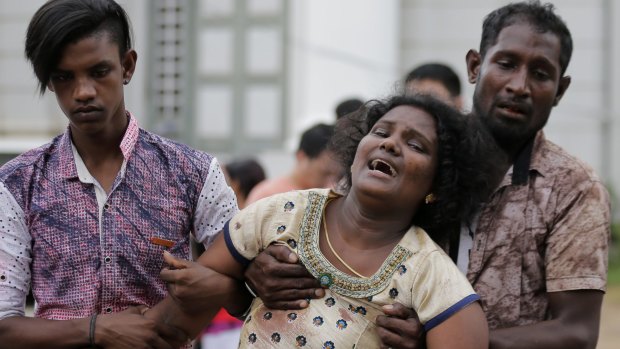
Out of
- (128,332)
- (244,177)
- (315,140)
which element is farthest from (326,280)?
(244,177)

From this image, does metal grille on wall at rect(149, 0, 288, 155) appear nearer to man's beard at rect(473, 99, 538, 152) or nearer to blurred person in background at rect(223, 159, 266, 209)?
blurred person in background at rect(223, 159, 266, 209)

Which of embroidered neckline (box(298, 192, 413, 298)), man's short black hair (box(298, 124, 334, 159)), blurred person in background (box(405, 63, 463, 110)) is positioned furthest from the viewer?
man's short black hair (box(298, 124, 334, 159))

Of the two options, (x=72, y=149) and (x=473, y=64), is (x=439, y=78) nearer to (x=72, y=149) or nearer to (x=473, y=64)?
(x=473, y=64)

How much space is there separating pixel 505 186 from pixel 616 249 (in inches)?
413

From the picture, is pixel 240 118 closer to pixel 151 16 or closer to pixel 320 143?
pixel 151 16

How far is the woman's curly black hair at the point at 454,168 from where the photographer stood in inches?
120

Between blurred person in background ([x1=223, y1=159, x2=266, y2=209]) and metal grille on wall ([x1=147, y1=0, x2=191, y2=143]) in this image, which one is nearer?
blurred person in background ([x1=223, y1=159, x2=266, y2=209])

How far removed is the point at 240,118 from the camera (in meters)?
11.3

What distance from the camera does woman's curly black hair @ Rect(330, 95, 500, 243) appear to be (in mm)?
3045

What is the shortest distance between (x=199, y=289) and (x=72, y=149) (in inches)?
24.0

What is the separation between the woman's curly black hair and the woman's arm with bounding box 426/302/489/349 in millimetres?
368

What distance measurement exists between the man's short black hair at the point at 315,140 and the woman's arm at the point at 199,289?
2.77 metres

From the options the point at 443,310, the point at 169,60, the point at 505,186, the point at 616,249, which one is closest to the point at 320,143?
the point at 505,186

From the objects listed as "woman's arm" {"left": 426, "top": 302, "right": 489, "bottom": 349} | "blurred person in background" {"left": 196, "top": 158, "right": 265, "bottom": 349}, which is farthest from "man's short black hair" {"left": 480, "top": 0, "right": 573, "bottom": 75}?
"blurred person in background" {"left": 196, "top": 158, "right": 265, "bottom": 349}
